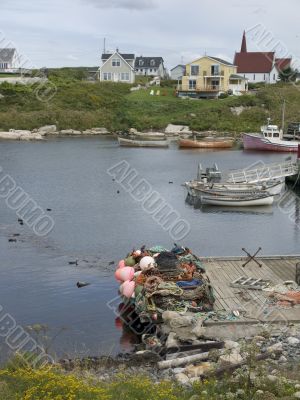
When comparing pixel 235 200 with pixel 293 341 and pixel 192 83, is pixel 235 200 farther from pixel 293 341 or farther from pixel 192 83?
pixel 192 83

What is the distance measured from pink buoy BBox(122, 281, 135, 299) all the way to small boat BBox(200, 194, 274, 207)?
19.4 metres

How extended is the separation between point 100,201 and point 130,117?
52085mm

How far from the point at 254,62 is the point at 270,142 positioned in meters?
49.0

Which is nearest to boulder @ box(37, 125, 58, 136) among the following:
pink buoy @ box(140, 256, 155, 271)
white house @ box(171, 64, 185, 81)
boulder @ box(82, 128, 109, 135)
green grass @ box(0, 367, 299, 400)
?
boulder @ box(82, 128, 109, 135)

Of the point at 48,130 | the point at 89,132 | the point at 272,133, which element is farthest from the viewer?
the point at 89,132

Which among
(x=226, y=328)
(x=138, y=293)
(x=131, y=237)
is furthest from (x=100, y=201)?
(x=226, y=328)

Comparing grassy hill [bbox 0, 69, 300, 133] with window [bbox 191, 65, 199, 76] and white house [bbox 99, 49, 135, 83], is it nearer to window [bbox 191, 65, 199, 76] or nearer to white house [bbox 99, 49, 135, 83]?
window [bbox 191, 65, 199, 76]

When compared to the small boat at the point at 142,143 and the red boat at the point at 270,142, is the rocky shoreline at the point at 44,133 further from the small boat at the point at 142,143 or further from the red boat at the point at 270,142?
the red boat at the point at 270,142

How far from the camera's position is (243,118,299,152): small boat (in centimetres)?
7138

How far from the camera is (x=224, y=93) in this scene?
335 ft

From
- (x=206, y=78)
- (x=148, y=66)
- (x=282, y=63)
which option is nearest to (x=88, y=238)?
(x=206, y=78)

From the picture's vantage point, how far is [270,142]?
236ft

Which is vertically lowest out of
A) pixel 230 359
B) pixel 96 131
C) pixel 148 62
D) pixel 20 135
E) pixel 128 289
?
pixel 128 289

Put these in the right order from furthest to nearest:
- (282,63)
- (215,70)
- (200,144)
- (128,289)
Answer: (282,63) < (215,70) < (200,144) < (128,289)
